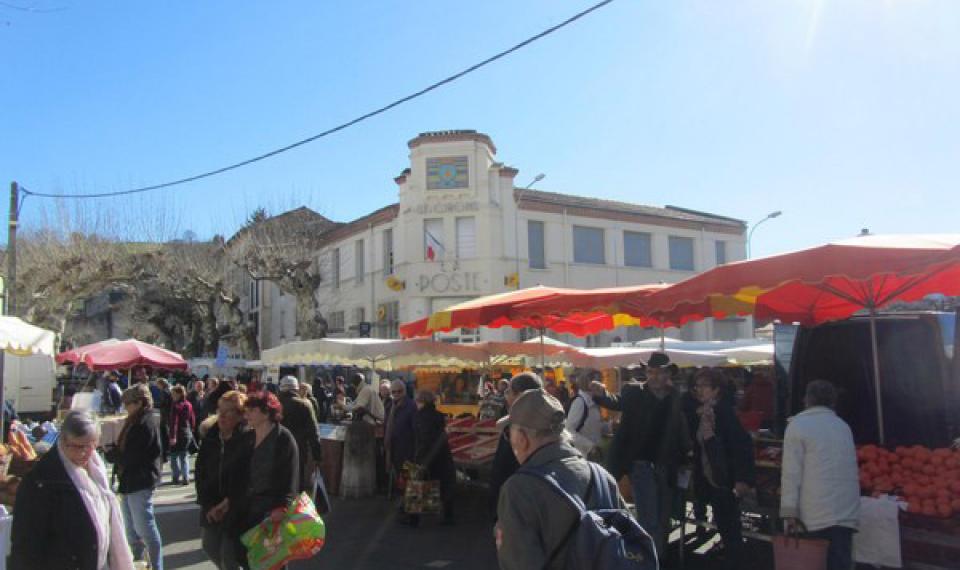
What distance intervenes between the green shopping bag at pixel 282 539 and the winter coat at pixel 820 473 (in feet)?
10.5

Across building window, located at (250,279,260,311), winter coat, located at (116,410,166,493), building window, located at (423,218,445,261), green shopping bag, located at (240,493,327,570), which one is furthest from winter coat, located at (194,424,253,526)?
building window, located at (250,279,260,311)

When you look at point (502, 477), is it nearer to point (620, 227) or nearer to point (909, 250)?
point (909, 250)

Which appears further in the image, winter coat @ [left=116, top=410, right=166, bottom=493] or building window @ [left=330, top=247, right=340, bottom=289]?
building window @ [left=330, top=247, right=340, bottom=289]

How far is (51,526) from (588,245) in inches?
1146

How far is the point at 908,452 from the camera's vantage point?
5781 mm

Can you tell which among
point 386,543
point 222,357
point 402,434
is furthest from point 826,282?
point 222,357

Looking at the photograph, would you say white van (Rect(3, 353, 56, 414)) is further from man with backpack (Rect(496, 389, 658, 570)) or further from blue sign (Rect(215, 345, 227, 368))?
man with backpack (Rect(496, 389, 658, 570))

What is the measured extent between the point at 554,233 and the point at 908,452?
82.6 feet

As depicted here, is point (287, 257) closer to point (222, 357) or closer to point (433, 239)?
point (222, 357)

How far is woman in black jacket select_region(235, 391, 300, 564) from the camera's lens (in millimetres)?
4793

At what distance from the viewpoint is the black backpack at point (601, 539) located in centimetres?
243

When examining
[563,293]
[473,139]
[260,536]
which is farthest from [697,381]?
[473,139]

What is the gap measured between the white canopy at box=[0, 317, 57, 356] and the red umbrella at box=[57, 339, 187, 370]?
639 cm

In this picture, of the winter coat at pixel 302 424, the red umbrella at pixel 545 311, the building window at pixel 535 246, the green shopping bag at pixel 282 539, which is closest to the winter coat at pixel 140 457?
the winter coat at pixel 302 424
